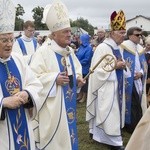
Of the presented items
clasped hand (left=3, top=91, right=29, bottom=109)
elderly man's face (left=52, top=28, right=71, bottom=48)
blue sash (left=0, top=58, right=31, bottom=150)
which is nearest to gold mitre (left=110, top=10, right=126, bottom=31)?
elderly man's face (left=52, top=28, right=71, bottom=48)

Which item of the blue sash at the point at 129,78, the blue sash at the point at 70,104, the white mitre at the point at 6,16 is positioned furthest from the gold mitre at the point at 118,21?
the white mitre at the point at 6,16

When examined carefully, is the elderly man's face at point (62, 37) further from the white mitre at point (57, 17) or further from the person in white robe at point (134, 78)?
the person in white robe at point (134, 78)

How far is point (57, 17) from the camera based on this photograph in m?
4.71

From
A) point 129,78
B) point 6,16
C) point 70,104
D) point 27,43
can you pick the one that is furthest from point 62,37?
point 27,43

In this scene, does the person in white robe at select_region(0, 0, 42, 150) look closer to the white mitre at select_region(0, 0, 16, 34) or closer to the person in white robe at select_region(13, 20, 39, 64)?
the white mitre at select_region(0, 0, 16, 34)

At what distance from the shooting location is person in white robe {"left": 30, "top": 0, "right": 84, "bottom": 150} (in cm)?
436

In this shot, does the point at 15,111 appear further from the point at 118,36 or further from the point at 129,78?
the point at 129,78

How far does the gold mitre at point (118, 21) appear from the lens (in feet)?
19.4

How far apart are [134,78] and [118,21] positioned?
1.21m

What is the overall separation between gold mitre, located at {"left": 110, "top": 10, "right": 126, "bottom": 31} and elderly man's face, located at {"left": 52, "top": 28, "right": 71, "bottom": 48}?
1.45m

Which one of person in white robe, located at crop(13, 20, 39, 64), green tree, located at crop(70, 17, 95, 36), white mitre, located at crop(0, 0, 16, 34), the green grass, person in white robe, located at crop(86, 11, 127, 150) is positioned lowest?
the green grass

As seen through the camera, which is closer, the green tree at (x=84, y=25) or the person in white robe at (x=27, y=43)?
the person in white robe at (x=27, y=43)

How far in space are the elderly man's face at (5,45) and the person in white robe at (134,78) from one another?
3.57 metres

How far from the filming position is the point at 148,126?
138cm
